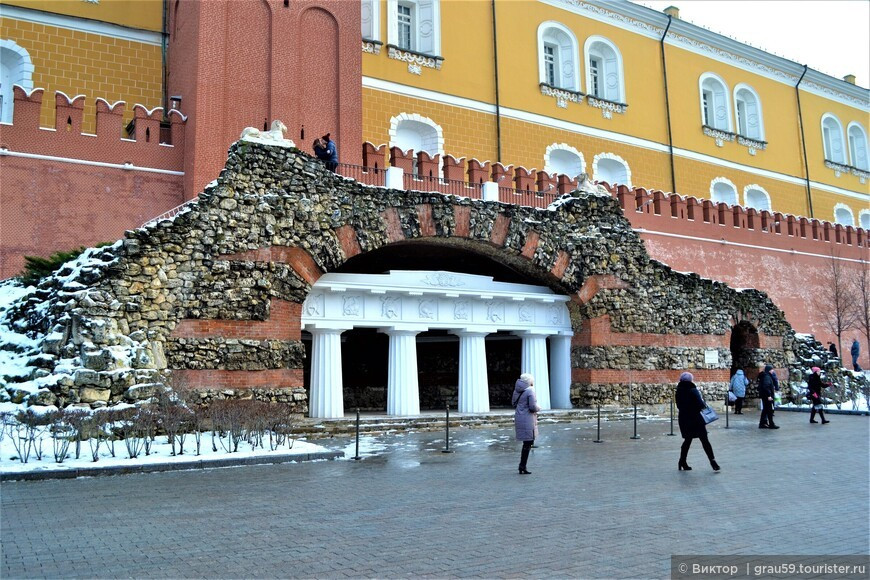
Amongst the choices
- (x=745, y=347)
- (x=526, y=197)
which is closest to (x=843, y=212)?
(x=745, y=347)

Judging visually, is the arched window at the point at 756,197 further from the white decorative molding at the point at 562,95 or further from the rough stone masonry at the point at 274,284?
the rough stone masonry at the point at 274,284

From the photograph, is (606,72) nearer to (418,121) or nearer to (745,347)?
(418,121)

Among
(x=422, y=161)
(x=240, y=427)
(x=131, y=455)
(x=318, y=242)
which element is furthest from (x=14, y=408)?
(x=422, y=161)

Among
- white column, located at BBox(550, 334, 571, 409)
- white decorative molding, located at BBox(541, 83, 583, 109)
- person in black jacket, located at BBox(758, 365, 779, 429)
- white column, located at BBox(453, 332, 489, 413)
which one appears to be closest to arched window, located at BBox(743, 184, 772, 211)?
white decorative molding, located at BBox(541, 83, 583, 109)

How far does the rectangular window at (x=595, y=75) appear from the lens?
34.2 m

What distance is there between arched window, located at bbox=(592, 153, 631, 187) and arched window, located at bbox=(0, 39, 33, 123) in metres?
22.1

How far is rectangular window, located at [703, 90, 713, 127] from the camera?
3838cm

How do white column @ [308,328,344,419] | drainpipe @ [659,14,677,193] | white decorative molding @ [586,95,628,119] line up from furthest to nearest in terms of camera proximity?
drainpipe @ [659,14,677,193] < white decorative molding @ [586,95,628,119] < white column @ [308,328,344,419]

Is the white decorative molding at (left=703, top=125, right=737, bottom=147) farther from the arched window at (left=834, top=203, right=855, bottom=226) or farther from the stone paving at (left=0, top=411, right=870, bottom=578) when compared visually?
the stone paving at (left=0, top=411, right=870, bottom=578)

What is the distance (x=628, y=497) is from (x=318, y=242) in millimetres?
9692

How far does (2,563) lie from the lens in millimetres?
5590

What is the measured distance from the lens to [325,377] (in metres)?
16.8

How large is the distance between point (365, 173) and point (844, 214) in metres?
35.7

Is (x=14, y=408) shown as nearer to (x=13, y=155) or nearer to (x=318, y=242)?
(x=318, y=242)
